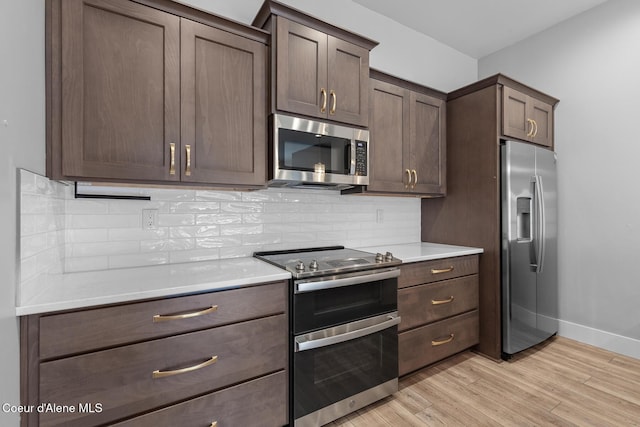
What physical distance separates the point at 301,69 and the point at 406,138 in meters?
1.10

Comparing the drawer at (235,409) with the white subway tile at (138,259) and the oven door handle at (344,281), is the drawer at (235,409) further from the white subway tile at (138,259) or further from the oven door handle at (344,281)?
the white subway tile at (138,259)

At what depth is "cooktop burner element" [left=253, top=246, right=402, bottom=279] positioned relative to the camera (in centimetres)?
161

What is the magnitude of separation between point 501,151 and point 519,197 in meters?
0.42

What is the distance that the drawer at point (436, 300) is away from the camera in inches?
82.2

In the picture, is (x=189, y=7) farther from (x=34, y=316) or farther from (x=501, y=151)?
(x=501, y=151)

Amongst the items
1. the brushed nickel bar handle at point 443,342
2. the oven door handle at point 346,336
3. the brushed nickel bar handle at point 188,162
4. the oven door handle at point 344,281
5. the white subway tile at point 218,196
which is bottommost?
the brushed nickel bar handle at point 443,342

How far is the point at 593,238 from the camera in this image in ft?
8.82

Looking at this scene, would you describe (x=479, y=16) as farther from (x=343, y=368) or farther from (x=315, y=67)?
(x=343, y=368)

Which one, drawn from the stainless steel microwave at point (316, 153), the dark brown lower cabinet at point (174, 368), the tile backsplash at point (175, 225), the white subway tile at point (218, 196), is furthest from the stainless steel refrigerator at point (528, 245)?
the white subway tile at point (218, 196)

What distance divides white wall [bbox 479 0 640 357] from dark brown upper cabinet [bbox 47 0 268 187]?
2958 mm

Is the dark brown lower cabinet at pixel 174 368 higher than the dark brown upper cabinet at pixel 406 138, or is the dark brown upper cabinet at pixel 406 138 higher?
the dark brown upper cabinet at pixel 406 138

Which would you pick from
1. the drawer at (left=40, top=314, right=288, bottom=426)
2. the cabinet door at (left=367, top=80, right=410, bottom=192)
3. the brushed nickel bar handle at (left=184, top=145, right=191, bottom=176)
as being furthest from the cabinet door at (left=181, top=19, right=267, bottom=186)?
the cabinet door at (left=367, top=80, right=410, bottom=192)

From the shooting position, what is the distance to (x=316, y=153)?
1.93 metres

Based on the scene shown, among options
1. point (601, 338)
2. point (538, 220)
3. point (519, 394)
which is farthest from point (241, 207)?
point (601, 338)
